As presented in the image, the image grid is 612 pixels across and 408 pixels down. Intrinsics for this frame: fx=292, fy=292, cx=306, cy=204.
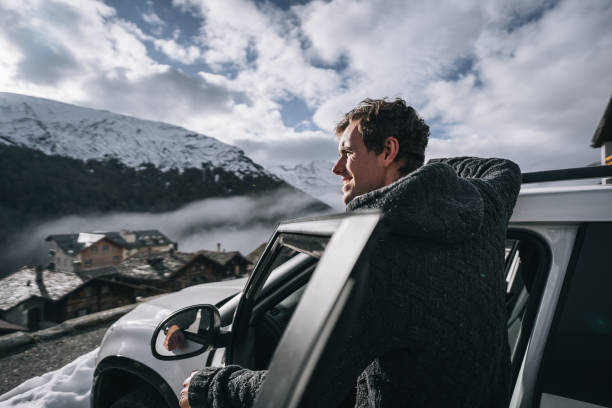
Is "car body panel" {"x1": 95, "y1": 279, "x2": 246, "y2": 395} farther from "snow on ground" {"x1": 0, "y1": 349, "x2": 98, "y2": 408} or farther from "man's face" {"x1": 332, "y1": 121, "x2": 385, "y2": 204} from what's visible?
"snow on ground" {"x1": 0, "y1": 349, "x2": 98, "y2": 408}

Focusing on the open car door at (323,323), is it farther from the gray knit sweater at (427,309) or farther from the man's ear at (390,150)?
the man's ear at (390,150)

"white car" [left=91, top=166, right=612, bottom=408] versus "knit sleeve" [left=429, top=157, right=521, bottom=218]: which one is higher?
"knit sleeve" [left=429, top=157, right=521, bottom=218]

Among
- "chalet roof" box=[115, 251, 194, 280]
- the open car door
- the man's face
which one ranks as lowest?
"chalet roof" box=[115, 251, 194, 280]

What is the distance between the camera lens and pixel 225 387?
3.51 ft

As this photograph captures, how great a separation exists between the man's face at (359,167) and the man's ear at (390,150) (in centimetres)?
3

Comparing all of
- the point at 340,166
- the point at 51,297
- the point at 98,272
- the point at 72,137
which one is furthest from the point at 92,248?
the point at 72,137

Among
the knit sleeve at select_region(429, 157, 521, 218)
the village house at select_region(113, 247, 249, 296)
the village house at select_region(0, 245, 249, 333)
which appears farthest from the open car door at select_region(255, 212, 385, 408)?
the village house at select_region(113, 247, 249, 296)

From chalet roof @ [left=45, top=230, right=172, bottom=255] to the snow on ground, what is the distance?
6145cm

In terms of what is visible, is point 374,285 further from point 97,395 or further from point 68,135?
point 68,135

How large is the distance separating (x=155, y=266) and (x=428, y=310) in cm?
4416

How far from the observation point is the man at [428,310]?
0.75m

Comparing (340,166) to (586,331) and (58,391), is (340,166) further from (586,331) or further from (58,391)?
(58,391)

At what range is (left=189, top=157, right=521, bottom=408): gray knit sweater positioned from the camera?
753 millimetres

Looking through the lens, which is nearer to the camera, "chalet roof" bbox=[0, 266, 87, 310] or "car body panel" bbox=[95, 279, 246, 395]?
"car body panel" bbox=[95, 279, 246, 395]
